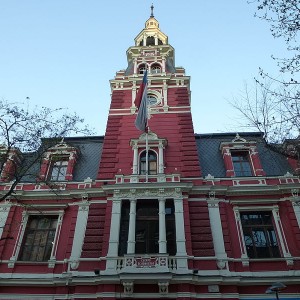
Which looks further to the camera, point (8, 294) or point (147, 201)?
point (147, 201)

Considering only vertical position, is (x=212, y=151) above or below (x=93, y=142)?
below

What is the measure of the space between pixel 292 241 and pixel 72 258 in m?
11.2

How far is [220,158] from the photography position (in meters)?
22.3

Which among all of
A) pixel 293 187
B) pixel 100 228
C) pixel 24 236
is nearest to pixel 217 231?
pixel 293 187

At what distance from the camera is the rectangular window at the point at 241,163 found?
69.0 ft

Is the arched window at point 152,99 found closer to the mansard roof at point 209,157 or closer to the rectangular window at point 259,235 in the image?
the mansard roof at point 209,157

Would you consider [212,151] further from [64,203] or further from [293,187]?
[64,203]

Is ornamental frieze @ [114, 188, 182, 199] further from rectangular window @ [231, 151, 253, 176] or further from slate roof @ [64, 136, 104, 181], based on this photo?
rectangular window @ [231, 151, 253, 176]

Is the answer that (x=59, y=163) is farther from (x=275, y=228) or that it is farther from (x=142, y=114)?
(x=275, y=228)

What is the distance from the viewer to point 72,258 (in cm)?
1719

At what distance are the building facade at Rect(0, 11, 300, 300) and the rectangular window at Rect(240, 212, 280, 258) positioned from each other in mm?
53

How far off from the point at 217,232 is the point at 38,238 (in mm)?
9702

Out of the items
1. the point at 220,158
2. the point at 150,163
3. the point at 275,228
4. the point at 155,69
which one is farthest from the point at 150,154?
the point at 155,69

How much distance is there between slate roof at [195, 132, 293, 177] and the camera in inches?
829
